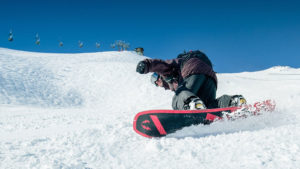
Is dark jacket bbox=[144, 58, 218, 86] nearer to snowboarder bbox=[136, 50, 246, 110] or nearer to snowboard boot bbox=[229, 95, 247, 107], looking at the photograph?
snowboarder bbox=[136, 50, 246, 110]

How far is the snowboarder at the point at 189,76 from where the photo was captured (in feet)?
8.10

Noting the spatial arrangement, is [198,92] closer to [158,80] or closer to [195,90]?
[195,90]

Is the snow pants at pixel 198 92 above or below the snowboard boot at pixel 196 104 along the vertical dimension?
above

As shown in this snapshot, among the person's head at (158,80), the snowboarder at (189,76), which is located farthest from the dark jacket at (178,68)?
the person's head at (158,80)

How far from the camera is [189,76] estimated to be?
2.67m

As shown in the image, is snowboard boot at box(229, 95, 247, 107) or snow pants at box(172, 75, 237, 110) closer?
snow pants at box(172, 75, 237, 110)

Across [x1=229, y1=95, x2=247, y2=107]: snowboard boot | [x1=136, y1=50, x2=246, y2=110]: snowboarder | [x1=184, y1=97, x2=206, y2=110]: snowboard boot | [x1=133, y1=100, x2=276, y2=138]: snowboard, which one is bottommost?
[x1=133, y1=100, x2=276, y2=138]: snowboard

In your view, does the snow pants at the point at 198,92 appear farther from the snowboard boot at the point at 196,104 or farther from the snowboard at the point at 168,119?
the snowboard at the point at 168,119

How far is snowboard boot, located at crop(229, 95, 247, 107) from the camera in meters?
2.38

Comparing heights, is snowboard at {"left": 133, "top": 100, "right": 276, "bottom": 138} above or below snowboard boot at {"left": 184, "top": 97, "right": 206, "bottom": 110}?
below

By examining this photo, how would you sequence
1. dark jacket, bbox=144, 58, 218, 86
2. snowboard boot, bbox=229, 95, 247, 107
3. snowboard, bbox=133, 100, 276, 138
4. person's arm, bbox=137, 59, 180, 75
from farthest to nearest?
dark jacket, bbox=144, 58, 218, 86, person's arm, bbox=137, 59, 180, 75, snowboard boot, bbox=229, 95, 247, 107, snowboard, bbox=133, 100, 276, 138

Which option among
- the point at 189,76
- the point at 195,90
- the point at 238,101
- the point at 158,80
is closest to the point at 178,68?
the point at 189,76

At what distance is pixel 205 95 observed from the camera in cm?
281

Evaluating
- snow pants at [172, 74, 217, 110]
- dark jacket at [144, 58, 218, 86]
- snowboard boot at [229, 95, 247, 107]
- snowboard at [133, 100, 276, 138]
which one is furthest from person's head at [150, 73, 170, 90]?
snowboard at [133, 100, 276, 138]
